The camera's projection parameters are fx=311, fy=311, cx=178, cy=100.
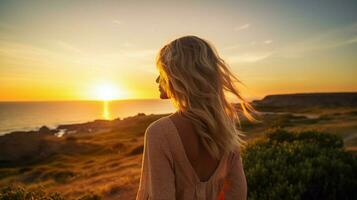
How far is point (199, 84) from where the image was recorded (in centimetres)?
218

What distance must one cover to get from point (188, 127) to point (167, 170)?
328mm

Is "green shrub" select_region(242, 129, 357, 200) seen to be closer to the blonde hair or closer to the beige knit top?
the beige knit top

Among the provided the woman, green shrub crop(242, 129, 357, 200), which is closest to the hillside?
green shrub crop(242, 129, 357, 200)

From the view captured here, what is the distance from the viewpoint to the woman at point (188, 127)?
2.12 metres

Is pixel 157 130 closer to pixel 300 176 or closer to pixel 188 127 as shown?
pixel 188 127

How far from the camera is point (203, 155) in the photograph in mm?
2309

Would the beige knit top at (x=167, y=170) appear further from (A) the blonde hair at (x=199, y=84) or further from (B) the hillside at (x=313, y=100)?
(B) the hillside at (x=313, y=100)

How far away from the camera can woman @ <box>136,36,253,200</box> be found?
83.3 inches

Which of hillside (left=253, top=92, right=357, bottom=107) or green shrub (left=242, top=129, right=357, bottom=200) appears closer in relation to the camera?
green shrub (left=242, top=129, right=357, bottom=200)

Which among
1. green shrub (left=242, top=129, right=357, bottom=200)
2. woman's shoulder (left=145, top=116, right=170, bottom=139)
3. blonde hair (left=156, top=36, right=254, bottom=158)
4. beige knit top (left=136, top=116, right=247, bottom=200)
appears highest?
blonde hair (left=156, top=36, right=254, bottom=158)

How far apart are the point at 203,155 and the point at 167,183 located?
1.15 feet

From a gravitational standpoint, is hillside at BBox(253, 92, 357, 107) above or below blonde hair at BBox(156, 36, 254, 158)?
below

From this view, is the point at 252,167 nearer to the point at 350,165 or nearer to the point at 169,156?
the point at 350,165

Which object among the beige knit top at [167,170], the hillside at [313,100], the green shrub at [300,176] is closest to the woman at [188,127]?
the beige knit top at [167,170]
